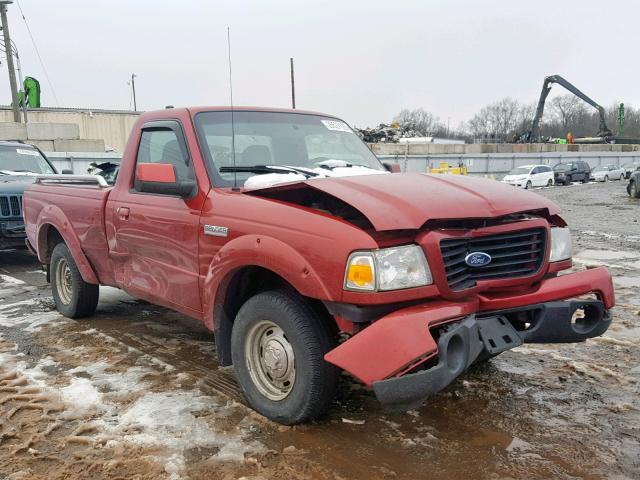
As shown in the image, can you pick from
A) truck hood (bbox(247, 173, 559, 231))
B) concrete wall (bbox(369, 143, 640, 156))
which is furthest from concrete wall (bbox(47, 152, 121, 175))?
concrete wall (bbox(369, 143, 640, 156))

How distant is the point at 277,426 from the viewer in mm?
3328

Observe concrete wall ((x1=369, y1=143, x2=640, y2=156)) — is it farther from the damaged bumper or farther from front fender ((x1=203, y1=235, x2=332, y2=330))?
the damaged bumper

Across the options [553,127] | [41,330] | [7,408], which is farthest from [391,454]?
[553,127]

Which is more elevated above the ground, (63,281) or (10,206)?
(10,206)

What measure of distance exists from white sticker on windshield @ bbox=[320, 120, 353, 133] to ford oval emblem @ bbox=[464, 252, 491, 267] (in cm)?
213

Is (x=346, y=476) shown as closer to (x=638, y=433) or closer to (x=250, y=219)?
(x=250, y=219)

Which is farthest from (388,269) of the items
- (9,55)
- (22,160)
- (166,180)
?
(9,55)

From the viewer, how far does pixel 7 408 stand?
365cm

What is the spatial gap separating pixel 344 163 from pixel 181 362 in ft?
6.60

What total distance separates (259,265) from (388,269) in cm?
A: 79

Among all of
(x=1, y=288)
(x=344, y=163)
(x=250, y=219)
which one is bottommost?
(x=1, y=288)

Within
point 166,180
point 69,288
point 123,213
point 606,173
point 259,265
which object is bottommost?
point 606,173

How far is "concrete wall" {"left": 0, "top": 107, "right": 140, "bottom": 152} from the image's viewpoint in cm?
3594

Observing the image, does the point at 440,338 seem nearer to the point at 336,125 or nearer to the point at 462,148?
the point at 336,125
